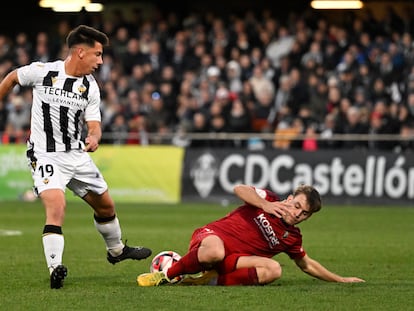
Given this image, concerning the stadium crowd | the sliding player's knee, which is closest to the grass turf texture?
the sliding player's knee

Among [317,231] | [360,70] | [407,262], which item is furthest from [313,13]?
[407,262]

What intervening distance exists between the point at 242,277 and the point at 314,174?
13111 millimetres

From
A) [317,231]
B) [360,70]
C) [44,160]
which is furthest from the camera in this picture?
[360,70]

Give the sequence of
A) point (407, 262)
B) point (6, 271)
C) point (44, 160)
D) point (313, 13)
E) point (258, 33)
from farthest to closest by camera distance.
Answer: point (313, 13) → point (258, 33) → point (407, 262) → point (6, 271) → point (44, 160)

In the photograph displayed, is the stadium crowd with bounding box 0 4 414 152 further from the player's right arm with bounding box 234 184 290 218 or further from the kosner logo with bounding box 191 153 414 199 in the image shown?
the player's right arm with bounding box 234 184 290 218

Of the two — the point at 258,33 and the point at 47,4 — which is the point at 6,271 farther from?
the point at 47,4

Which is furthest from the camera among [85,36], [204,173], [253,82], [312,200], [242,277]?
[253,82]

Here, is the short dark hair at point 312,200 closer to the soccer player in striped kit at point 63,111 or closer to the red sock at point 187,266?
the red sock at point 187,266

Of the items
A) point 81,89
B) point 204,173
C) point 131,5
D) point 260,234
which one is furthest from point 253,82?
point 260,234

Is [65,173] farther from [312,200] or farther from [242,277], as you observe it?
[312,200]

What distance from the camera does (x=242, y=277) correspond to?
31.8ft

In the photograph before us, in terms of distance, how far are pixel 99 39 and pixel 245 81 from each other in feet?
50.5

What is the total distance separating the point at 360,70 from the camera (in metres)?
24.4

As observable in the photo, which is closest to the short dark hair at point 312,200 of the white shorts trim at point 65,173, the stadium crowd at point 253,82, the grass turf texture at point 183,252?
the grass turf texture at point 183,252
